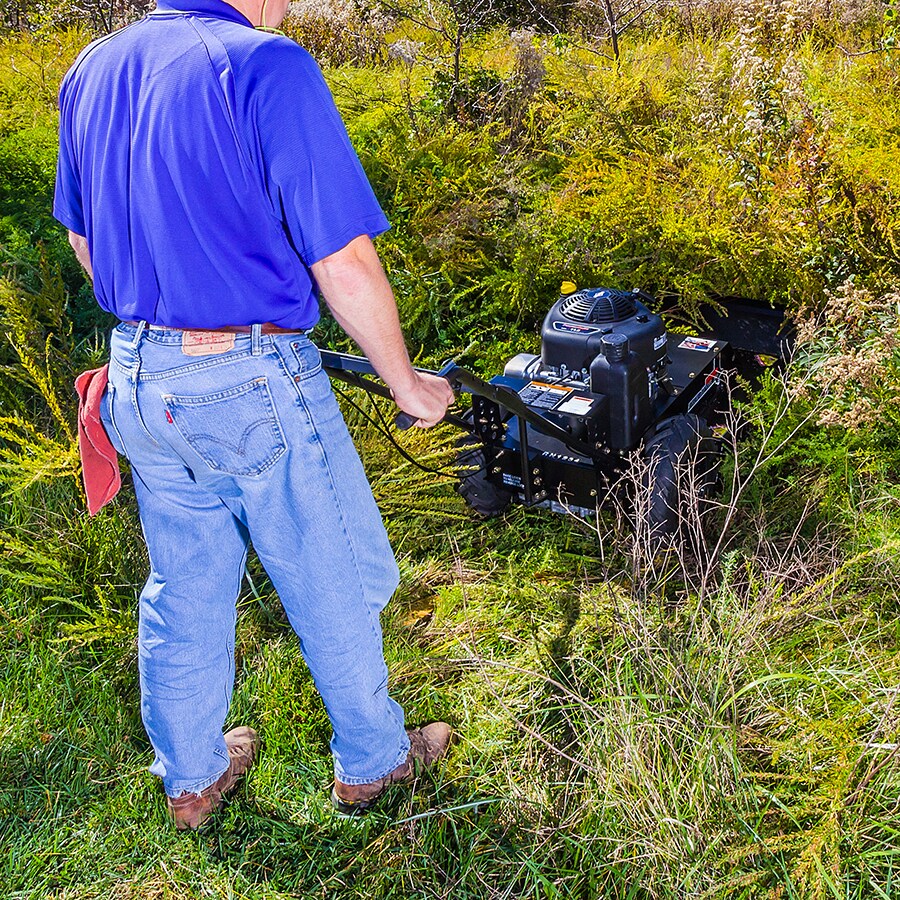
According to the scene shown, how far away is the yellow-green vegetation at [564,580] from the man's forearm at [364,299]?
0.85 m

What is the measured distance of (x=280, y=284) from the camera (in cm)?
176

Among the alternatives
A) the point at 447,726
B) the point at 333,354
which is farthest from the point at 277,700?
the point at 333,354

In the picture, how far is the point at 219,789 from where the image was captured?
2283mm

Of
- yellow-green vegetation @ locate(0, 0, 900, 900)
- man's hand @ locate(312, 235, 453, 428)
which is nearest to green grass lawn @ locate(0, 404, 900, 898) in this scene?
yellow-green vegetation @ locate(0, 0, 900, 900)

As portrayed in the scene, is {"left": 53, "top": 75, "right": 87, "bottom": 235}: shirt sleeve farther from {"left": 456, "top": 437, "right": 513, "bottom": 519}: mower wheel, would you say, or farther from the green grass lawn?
{"left": 456, "top": 437, "right": 513, "bottom": 519}: mower wheel

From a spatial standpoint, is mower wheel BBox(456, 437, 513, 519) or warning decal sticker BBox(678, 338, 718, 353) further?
warning decal sticker BBox(678, 338, 718, 353)

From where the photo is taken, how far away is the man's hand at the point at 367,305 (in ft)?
5.55

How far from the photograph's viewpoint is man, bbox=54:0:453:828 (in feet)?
5.39

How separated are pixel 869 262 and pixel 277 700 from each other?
2541 mm

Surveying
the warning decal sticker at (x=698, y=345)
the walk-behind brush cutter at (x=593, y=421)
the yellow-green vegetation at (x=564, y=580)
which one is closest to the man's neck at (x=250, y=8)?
the walk-behind brush cutter at (x=593, y=421)

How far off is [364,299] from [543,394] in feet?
4.74

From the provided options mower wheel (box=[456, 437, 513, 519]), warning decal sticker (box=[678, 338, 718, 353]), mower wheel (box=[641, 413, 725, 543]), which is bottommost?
mower wheel (box=[456, 437, 513, 519])

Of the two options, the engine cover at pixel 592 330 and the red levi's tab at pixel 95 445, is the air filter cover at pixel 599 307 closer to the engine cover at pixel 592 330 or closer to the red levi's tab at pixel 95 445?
the engine cover at pixel 592 330

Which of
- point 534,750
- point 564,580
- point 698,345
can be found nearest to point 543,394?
point 564,580
